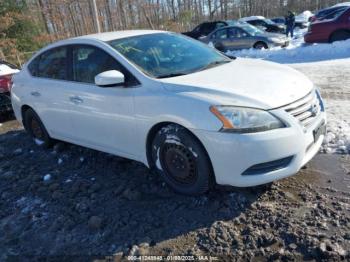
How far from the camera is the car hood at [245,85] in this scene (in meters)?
3.23

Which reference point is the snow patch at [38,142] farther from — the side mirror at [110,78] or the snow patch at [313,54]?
the snow patch at [313,54]

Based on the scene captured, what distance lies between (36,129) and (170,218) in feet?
10.9

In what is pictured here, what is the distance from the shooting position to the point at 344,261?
2.65 meters

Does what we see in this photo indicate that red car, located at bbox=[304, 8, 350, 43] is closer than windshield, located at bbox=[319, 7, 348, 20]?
Yes

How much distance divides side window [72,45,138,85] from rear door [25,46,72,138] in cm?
21

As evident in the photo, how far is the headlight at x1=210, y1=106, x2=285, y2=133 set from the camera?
10.3 feet

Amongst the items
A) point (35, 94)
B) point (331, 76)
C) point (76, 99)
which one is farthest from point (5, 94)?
point (331, 76)

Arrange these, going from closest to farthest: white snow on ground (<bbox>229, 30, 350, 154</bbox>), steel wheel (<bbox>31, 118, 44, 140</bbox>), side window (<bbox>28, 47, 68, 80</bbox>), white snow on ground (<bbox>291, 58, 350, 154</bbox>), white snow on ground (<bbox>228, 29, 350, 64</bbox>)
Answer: white snow on ground (<bbox>291, 58, 350, 154</bbox>) < white snow on ground (<bbox>229, 30, 350, 154</bbox>) < side window (<bbox>28, 47, 68, 80</bbox>) < steel wheel (<bbox>31, 118, 44, 140</bbox>) < white snow on ground (<bbox>228, 29, 350, 64</bbox>)

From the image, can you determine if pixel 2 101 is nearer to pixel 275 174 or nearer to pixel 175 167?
pixel 175 167

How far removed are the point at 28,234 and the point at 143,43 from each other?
2.39 metres

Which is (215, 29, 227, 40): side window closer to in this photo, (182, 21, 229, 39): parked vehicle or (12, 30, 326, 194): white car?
(182, 21, 229, 39): parked vehicle

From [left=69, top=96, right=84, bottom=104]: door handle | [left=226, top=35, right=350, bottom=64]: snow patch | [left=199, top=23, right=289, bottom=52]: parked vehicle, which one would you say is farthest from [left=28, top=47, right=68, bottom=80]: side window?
[left=199, top=23, right=289, bottom=52]: parked vehicle

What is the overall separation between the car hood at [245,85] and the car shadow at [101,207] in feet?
3.16

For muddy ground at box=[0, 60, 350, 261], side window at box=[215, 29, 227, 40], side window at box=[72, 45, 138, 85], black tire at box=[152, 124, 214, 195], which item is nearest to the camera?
muddy ground at box=[0, 60, 350, 261]
